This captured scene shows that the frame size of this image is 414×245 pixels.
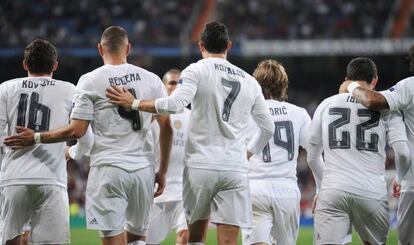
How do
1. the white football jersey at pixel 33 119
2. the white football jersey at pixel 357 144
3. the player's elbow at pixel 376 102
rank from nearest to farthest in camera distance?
the white football jersey at pixel 33 119 < the player's elbow at pixel 376 102 < the white football jersey at pixel 357 144

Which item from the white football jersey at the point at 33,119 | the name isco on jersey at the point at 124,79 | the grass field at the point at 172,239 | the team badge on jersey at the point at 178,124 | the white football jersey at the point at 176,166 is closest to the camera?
the name isco on jersey at the point at 124,79

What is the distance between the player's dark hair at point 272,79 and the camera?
27.4 ft

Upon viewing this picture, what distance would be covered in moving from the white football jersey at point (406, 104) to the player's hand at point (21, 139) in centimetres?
316

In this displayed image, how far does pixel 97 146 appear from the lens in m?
Result: 7.23

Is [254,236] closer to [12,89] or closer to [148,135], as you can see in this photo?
[148,135]

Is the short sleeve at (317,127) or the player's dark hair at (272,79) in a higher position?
the player's dark hair at (272,79)

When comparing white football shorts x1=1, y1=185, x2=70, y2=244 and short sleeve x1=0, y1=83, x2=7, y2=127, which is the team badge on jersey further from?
short sleeve x1=0, y1=83, x2=7, y2=127

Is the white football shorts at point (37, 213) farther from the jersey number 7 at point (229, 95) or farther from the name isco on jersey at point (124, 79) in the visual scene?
the jersey number 7 at point (229, 95)

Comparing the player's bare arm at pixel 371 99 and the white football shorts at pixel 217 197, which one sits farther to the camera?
the player's bare arm at pixel 371 99

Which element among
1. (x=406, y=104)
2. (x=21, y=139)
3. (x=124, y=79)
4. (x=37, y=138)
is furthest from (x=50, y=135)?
(x=406, y=104)

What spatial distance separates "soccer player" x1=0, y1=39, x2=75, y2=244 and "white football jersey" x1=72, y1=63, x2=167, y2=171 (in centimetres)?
35

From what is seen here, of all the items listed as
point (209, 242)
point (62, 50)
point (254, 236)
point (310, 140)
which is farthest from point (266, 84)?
point (62, 50)

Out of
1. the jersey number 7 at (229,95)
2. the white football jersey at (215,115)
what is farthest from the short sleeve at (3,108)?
the jersey number 7 at (229,95)

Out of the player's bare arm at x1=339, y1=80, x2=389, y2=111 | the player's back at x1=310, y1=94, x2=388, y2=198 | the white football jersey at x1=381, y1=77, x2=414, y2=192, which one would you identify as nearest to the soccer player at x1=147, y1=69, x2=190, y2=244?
the player's back at x1=310, y1=94, x2=388, y2=198
